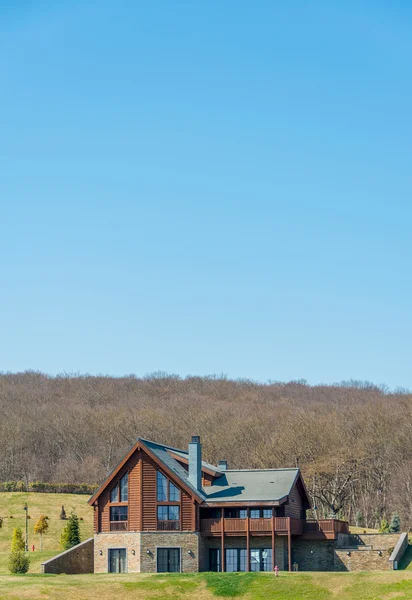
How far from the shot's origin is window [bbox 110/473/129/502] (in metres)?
59.1

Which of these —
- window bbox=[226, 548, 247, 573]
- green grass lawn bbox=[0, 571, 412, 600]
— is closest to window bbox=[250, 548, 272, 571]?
window bbox=[226, 548, 247, 573]

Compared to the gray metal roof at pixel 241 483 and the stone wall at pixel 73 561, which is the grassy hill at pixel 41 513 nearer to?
the stone wall at pixel 73 561

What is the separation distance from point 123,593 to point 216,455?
6026 centimetres

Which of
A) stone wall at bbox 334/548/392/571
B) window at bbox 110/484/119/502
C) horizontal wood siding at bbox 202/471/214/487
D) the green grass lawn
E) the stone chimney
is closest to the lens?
the green grass lawn

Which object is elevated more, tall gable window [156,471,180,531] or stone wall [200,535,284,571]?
tall gable window [156,471,180,531]

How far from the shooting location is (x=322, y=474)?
94625 millimetres

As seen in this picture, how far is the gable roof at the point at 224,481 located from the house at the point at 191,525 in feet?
0.21

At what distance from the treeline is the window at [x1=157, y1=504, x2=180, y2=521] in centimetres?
2986

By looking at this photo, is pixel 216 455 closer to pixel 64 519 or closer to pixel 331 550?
pixel 64 519

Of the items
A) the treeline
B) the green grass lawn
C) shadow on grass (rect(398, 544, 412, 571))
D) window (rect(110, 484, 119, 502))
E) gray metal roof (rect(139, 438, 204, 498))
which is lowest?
the green grass lawn

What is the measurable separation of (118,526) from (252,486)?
8138 mm

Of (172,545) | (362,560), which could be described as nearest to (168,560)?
(172,545)

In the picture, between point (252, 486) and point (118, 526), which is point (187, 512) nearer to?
point (118, 526)

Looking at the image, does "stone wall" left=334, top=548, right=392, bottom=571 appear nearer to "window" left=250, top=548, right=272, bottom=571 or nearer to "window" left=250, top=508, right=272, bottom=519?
"window" left=250, top=548, right=272, bottom=571
